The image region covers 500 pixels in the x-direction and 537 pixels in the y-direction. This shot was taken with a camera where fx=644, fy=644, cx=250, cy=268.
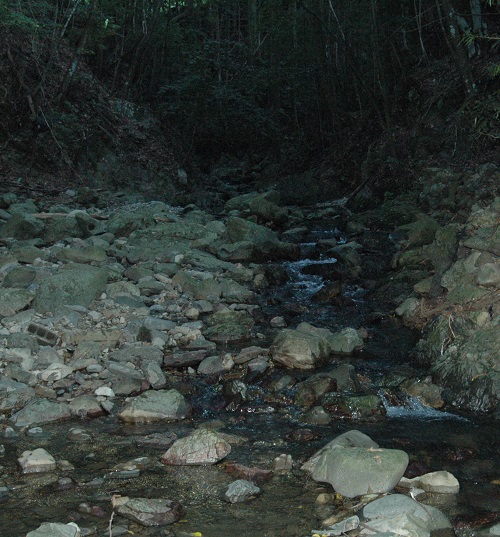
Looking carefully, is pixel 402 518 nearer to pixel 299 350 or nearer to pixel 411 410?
pixel 411 410

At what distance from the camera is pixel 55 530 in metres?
2.75

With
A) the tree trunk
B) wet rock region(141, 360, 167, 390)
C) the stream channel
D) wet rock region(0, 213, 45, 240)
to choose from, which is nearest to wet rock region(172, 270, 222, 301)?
the stream channel

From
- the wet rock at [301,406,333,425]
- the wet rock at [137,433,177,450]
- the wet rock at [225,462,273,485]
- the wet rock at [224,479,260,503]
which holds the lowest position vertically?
the wet rock at [301,406,333,425]

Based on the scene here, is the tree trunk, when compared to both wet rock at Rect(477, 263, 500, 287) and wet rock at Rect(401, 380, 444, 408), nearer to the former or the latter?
wet rock at Rect(477, 263, 500, 287)

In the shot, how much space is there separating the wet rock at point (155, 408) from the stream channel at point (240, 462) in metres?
0.08

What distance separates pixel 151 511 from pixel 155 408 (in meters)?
1.39

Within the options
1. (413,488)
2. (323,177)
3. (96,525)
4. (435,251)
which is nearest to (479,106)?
(435,251)

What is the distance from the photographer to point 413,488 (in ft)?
10.9

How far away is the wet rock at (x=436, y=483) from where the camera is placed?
10.9ft

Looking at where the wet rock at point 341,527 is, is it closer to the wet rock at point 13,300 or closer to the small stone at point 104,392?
the small stone at point 104,392

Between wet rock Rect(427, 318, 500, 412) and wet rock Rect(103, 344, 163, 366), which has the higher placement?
wet rock Rect(103, 344, 163, 366)

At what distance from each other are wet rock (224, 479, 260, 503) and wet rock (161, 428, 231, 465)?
0.40 m

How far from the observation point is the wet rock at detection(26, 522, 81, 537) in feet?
8.93

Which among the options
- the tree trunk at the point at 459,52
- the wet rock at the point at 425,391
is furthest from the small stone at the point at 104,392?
the tree trunk at the point at 459,52
